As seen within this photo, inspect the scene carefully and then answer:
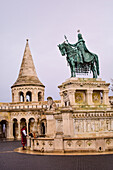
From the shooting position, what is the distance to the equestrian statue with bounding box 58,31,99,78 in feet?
72.2

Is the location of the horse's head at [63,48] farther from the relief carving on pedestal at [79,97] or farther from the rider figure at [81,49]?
the relief carving on pedestal at [79,97]

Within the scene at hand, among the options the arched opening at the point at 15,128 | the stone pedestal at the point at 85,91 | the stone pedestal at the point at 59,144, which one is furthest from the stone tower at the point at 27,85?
the stone pedestal at the point at 59,144

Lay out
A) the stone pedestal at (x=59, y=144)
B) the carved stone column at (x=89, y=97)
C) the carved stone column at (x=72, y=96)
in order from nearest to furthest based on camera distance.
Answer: the stone pedestal at (x=59, y=144) < the carved stone column at (x=72, y=96) < the carved stone column at (x=89, y=97)

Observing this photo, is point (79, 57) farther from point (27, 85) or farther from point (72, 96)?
point (27, 85)

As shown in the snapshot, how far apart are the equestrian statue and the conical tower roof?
25.8 metres

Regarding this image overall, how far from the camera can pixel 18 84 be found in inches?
1885

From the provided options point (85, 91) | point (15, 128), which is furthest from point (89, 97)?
point (15, 128)

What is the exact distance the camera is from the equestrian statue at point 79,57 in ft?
72.2

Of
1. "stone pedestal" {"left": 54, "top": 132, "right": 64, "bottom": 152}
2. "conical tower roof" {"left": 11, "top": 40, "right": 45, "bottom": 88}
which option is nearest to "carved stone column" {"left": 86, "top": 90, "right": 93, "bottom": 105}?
"stone pedestal" {"left": 54, "top": 132, "right": 64, "bottom": 152}

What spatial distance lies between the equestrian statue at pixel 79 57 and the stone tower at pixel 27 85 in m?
25.8

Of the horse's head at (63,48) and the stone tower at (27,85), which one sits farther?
the stone tower at (27,85)

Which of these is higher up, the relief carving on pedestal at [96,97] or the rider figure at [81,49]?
the rider figure at [81,49]

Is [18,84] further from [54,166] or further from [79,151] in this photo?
[54,166]

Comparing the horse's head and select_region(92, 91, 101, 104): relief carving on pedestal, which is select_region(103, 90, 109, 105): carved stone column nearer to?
select_region(92, 91, 101, 104): relief carving on pedestal
